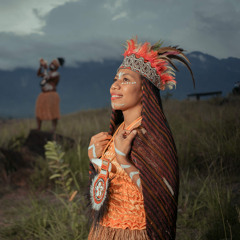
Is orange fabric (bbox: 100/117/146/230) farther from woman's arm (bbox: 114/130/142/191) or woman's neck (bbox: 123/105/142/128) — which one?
woman's neck (bbox: 123/105/142/128)

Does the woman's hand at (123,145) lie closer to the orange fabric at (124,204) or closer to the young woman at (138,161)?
the young woman at (138,161)

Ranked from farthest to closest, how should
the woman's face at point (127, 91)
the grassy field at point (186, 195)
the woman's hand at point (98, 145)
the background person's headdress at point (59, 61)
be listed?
the background person's headdress at point (59, 61), the grassy field at point (186, 195), the woman's hand at point (98, 145), the woman's face at point (127, 91)

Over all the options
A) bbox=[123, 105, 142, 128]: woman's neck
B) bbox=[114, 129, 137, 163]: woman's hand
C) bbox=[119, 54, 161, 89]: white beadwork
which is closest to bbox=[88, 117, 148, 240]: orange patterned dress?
bbox=[114, 129, 137, 163]: woman's hand

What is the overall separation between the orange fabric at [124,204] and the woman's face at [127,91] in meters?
0.35

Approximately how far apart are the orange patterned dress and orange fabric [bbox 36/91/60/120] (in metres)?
6.41

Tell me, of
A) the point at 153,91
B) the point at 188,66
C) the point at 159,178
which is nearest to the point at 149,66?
the point at 153,91

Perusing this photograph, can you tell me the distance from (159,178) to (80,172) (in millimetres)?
3267

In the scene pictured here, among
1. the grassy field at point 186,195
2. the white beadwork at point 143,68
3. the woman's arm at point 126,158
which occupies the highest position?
the white beadwork at point 143,68

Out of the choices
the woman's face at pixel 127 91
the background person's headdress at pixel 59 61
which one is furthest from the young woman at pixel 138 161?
the background person's headdress at pixel 59 61

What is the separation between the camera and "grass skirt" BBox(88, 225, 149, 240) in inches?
73.8

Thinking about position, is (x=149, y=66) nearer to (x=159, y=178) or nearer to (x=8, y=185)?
(x=159, y=178)

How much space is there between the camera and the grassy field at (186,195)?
320cm

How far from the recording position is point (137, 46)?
212 centimetres

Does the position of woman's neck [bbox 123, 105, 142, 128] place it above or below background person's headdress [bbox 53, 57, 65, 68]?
below
